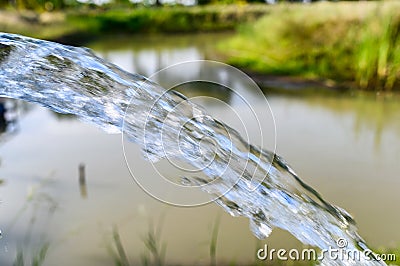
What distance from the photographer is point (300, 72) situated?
729 cm

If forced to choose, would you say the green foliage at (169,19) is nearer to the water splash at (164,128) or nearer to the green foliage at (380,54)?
the green foliage at (380,54)

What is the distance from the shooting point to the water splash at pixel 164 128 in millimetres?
1671

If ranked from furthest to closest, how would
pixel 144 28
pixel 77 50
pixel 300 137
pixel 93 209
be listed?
1. pixel 144 28
2. pixel 300 137
3. pixel 93 209
4. pixel 77 50

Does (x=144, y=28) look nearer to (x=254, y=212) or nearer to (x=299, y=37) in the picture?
(x=299, y=37)

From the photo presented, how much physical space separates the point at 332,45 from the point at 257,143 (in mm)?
4076

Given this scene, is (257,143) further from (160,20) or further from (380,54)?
(160,20)

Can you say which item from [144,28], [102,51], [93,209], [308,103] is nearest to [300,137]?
[308,103]

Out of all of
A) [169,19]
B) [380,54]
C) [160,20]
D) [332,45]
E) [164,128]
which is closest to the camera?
[164,128]

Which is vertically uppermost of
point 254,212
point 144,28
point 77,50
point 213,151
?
point 77,50

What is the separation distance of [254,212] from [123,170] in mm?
1835

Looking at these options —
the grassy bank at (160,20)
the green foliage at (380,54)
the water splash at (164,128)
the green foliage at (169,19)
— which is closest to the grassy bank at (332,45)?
the green foliage at (380,54)

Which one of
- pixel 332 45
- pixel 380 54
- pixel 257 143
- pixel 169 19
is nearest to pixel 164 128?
pixel 257 143

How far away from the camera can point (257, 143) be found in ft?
11.6

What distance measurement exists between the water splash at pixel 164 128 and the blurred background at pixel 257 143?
23 centimetres
